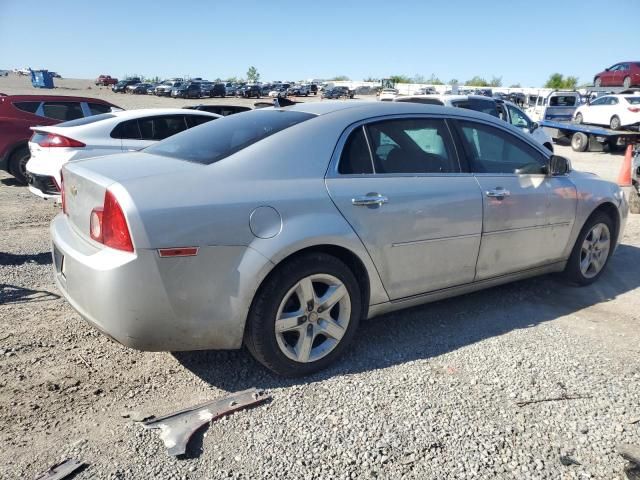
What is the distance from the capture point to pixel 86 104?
10258mm

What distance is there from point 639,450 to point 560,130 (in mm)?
18894

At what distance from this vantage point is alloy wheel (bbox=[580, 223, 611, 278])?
4863mm

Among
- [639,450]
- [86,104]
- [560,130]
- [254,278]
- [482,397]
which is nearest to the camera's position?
[639,450]

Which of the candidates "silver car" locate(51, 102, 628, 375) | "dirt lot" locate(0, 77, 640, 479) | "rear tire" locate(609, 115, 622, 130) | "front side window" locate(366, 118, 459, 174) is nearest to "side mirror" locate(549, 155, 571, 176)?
"silver car" locate(51, 102, 628, 375)

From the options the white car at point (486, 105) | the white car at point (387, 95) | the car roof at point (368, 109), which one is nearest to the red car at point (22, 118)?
the white car at point (486, 105)

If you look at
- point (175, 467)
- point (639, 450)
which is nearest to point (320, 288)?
point (175, 467)

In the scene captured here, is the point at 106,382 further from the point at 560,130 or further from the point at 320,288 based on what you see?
the point at 560,130

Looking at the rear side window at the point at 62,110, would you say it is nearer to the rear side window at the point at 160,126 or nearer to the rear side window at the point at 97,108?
the rear side window at the point at 97,108

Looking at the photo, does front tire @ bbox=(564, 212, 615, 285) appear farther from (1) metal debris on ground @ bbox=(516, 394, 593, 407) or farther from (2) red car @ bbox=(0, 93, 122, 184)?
(2) red car @ bbox=(0, 93, 122, 184)

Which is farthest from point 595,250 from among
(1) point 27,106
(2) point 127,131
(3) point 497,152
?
(1) point 27,106

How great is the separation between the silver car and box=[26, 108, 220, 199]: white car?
417cm

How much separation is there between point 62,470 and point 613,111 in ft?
68.4

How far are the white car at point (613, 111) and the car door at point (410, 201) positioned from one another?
17.6 meters

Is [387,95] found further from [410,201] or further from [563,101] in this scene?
[410,201]
